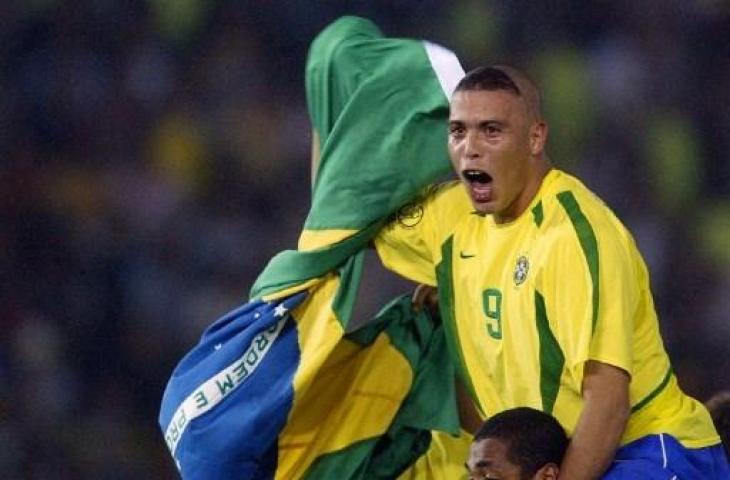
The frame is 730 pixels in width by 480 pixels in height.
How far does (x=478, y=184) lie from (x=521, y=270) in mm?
144

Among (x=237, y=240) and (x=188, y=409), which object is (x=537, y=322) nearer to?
(x=188, y=409)

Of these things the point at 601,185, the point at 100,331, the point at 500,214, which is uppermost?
the point at 500,214

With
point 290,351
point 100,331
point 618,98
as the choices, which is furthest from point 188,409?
point 618,98

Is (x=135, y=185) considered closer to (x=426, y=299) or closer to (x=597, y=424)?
(x=426, y=299)

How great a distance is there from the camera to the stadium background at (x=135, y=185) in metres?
3.60

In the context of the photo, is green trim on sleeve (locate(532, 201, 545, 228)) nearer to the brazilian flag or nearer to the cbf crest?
the cbf crest

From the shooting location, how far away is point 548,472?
2318 mm

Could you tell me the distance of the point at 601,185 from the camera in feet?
11.3

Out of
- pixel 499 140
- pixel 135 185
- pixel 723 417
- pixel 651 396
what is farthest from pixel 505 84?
pixel 135 185

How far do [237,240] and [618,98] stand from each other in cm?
86

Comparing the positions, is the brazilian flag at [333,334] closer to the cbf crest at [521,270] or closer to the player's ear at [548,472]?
the cbf crest at [521,270]

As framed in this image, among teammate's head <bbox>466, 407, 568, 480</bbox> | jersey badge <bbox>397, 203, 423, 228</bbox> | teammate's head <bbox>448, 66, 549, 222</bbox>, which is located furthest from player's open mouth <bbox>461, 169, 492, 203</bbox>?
teammate's head <bbox>466, 407, 568, 480</bbox>

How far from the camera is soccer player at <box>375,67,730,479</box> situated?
233 cm

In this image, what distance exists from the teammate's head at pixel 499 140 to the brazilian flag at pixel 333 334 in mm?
209
